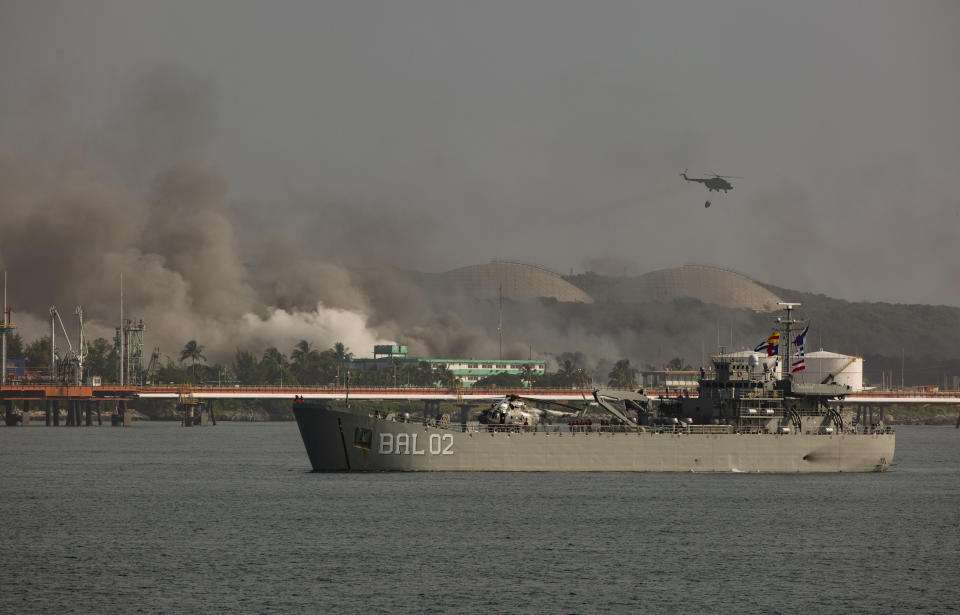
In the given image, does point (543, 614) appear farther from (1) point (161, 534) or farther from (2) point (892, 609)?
(1) point (161, 534)

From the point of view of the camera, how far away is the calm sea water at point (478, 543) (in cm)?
5791

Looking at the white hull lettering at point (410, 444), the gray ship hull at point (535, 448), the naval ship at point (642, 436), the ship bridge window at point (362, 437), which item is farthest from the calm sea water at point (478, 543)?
the ship bridge window at point (362, 437)

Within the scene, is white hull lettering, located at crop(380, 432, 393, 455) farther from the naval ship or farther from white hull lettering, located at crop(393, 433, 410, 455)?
white hull lettering, located at crop(393, 433, 410, 455)

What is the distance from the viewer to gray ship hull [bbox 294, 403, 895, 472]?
10519 cm

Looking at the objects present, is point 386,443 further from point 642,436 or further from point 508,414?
point 642,436

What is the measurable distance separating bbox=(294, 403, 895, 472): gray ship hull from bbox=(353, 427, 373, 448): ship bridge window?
1.2 inches

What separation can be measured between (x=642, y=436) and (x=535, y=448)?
8741 millimetres

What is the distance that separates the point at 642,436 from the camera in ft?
354

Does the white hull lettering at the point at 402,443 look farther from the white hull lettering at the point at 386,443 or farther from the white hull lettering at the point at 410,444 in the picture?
the white hull lettering at the point at 386,443

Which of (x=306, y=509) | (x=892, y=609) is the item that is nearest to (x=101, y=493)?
(x=306, y=509)

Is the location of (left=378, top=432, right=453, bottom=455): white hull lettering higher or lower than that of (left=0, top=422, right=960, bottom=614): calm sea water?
higher

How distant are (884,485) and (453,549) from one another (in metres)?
50.5

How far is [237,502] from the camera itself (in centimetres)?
9294

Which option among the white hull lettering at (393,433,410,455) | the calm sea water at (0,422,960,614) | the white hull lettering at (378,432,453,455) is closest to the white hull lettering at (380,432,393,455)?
the white hull lettering at (378,432,453,455)
